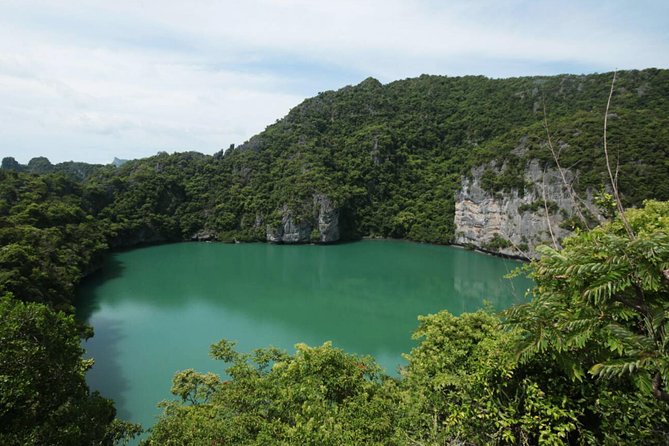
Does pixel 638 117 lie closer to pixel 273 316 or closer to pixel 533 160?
pixel 533 160

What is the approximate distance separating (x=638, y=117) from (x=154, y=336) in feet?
123

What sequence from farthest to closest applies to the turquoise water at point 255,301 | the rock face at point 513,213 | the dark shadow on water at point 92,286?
the rock face at point 513,213 < the dark shadow on water at point 92,286 < the turquoise water at point 255,301

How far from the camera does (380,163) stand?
45.6 meters

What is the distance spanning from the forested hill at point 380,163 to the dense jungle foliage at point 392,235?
22cm

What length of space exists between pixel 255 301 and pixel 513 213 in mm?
22874

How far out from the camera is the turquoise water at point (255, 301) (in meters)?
13.3

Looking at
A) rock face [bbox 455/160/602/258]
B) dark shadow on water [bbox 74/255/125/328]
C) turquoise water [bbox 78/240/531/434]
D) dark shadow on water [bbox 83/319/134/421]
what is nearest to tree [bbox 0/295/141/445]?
turquoise water [bbox 78/240/531/434]

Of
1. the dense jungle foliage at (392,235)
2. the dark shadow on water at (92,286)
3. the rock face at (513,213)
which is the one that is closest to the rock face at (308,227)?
the dense jungle foliage at (392,235)

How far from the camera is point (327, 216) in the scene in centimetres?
3791

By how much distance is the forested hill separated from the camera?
103ft

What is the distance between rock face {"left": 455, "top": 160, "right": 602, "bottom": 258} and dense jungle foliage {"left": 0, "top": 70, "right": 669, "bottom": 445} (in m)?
1.31

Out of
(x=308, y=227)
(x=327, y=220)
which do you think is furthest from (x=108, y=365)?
(x=327, y=220)

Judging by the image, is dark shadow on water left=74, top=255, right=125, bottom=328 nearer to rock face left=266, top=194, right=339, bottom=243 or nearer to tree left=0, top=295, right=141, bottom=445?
tree left=0, top=295, right=141, bottom=445

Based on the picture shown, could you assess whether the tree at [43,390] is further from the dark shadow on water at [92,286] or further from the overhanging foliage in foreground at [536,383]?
the dark shadow on water at [92,286]
